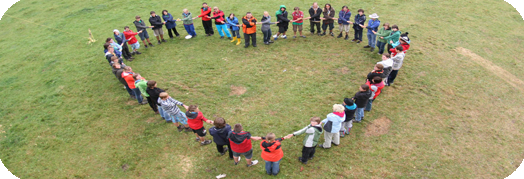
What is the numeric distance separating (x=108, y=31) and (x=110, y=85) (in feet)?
20.3

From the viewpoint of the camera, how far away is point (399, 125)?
7668mm

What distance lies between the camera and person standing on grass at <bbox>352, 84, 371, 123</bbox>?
6988 millimetres

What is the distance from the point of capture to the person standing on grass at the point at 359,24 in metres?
11.1

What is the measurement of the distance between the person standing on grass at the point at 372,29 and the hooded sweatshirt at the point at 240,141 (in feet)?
24.6

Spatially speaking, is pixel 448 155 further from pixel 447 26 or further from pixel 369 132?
pixel 447 26

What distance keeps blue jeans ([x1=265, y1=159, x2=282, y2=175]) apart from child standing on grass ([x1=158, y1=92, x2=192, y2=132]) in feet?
8.88

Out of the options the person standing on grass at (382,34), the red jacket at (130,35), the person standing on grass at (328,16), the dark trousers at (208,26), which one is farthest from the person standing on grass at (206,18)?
the person standing on grass at (382,34)

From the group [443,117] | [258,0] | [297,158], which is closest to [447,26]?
[443,117]

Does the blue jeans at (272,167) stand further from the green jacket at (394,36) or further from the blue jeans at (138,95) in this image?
the green jacket at (394,36)

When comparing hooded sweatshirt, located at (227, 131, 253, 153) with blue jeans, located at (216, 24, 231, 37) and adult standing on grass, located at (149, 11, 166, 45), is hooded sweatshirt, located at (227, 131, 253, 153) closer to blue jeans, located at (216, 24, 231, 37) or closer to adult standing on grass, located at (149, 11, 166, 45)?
blue jeans, located at (216, 24, 231, 37)

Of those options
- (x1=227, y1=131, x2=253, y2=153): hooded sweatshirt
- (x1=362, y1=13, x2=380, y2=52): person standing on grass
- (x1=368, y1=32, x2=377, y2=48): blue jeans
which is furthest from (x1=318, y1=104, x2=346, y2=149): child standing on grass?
(x1=368, y1=32, x2=377, y2=48): blue jeans

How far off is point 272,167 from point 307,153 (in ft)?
2.99

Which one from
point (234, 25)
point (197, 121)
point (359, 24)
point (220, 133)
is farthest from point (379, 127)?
point (234, 25)

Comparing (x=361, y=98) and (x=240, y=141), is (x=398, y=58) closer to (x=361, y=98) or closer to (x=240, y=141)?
(x=361, y=98)
